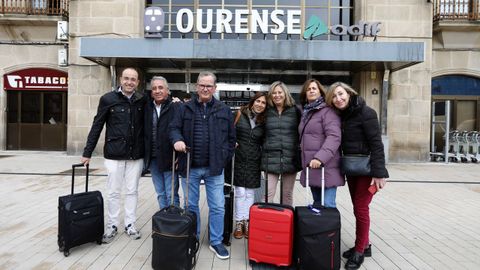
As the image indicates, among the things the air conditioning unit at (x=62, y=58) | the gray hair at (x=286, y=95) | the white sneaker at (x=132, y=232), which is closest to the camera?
the gray hair at (x=286, y=95)

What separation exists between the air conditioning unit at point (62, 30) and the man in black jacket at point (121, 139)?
418 inches

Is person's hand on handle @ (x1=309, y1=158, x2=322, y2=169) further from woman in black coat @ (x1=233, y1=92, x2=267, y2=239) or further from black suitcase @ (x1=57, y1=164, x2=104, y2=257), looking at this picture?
black suitcase @ (x1=57, y1=164, x2=104, y2=257)

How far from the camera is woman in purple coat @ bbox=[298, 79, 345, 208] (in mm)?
3590

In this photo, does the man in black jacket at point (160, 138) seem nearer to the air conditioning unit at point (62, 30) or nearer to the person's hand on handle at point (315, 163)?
the person's hand on handle at point (315, 163)

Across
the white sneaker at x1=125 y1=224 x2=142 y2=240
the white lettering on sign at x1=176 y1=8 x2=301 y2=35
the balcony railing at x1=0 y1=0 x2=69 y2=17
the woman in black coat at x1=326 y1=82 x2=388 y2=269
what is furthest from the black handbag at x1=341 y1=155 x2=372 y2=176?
the balcony railing at x1=0 y1=0 x2=69 y2=17

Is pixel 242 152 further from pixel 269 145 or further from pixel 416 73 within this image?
pixel 416 73

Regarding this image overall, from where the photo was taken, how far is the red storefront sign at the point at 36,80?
49.1 ft

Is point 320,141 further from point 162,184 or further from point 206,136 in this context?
point 162,184

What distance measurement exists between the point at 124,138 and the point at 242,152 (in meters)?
1.35

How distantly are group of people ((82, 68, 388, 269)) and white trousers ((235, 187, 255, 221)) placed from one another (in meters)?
0.01

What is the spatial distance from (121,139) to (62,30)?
36.3 feet

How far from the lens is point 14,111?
1514 centimetres

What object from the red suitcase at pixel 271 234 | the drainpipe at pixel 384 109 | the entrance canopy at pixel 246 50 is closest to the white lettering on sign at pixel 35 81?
the entrance canopy at pixel 246 50

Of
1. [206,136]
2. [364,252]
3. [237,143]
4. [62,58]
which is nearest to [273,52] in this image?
[237,143]
